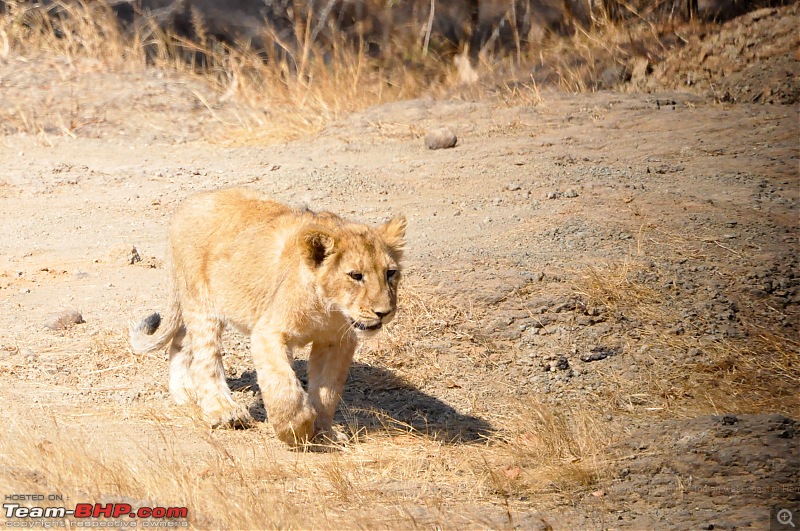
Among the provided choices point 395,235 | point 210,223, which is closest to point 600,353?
point 395,235

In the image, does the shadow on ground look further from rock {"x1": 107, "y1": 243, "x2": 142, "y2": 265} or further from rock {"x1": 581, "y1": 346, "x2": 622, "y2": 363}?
rock {"x1": 107, "y1": 243, "x2": 142, "y2": 265}

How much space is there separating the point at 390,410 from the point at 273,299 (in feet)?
4.29

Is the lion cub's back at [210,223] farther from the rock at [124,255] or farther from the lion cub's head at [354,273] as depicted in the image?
the rock at [124,255]

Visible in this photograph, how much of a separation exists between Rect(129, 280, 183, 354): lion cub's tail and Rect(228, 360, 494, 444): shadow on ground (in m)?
0.57

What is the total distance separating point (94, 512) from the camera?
4.19m

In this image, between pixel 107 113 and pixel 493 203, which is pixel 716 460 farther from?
pixel 107 113

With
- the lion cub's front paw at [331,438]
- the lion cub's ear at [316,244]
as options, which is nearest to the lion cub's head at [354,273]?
the lion cub's ear at [316,244]

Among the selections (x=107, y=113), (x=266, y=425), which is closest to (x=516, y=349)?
(x=266, y=425)

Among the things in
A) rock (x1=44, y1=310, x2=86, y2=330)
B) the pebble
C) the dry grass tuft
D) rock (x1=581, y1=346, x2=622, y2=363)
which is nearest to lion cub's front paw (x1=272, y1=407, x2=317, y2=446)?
the dry grass tuft

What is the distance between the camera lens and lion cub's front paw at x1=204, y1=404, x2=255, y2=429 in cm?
584

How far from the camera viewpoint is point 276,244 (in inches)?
226

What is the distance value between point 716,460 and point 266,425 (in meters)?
2.52

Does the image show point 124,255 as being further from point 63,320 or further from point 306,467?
point 306,467

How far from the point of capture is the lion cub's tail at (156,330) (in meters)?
6.32
